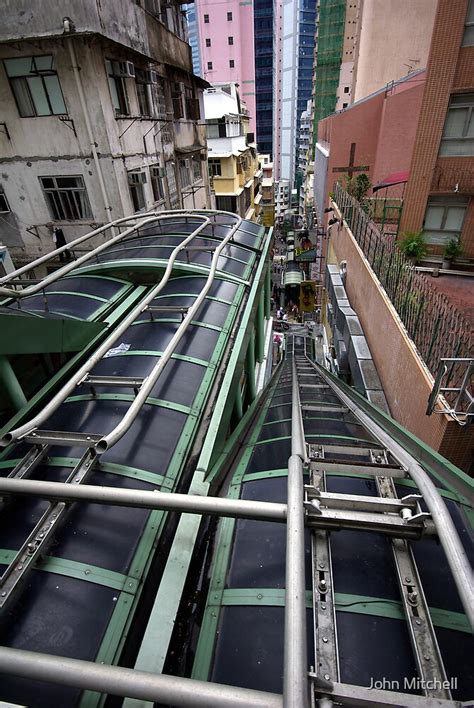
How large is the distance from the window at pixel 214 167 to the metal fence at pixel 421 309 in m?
18.9

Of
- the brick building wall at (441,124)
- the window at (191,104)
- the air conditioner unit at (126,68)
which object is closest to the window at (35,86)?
the air conditioner unit at (126,68)

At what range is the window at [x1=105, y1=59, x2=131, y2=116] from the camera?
10.9 m

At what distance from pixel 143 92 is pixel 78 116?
3537 mm

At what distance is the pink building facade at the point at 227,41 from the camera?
45281 millimetres

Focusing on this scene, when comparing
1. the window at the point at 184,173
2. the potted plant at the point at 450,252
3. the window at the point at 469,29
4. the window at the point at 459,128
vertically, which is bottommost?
the potted plant at the point at 450,252

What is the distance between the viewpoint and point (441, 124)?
10.2 m

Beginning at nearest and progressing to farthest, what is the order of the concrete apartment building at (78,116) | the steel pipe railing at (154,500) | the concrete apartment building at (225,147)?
the steel pipe railing at (154,500)
the concrete apartment building at (78,116)
the concrete apartment building at (225,147)

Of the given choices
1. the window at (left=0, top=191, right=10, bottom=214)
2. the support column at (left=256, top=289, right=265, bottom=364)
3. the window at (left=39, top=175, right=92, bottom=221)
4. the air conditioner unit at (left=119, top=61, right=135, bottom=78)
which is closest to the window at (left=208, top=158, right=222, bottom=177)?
the air conditioner unit at (left=119, top=61, right=135, bottom=78)

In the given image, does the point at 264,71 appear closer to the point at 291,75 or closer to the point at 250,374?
the point at 291,75

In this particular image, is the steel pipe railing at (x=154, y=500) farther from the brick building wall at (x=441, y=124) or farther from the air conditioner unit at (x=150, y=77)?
the air conditioner unit at (x=150, y=77)

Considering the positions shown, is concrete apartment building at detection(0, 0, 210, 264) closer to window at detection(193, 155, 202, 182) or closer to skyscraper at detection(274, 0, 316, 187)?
window at detection(193, 155, 202, 182)

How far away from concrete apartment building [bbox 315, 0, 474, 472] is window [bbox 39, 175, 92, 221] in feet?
28.9

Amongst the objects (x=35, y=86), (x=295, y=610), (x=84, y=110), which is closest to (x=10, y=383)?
(x=295, y=610)

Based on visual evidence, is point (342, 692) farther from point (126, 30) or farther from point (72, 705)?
point (126, 30)
